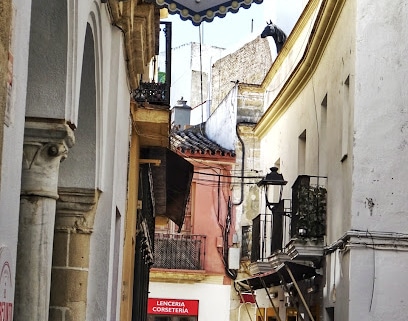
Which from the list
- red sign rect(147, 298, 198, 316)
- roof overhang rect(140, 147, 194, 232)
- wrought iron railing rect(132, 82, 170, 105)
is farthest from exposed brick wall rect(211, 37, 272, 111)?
wrought iron railing rect(132, 82, 170, 105)

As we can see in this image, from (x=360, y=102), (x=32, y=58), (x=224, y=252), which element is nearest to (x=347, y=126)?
(x=360, y=102)

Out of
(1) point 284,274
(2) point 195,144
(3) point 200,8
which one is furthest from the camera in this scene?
(2) point 195,144

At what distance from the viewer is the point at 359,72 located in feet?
49.6

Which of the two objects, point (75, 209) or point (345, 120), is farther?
point (345, 120)

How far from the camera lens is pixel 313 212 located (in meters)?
17.7

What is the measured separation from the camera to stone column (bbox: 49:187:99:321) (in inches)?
326

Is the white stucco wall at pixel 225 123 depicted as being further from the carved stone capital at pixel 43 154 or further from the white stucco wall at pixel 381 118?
the carved stone capital at pixel 43 154

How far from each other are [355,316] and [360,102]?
3.12 m

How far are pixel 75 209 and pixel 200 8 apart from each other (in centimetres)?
197

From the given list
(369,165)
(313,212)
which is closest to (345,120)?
(369,165)

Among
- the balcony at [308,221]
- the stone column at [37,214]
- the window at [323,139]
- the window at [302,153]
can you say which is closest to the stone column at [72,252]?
the stone column at [37,214]

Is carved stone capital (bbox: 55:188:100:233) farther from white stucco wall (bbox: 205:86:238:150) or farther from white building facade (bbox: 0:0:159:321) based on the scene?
white stucco wall (bbox: 205:86:238:150)

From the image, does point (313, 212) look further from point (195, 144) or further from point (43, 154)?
point (195, 144)

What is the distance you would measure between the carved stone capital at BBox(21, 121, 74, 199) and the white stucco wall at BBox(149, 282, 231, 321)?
23086 millimetres
